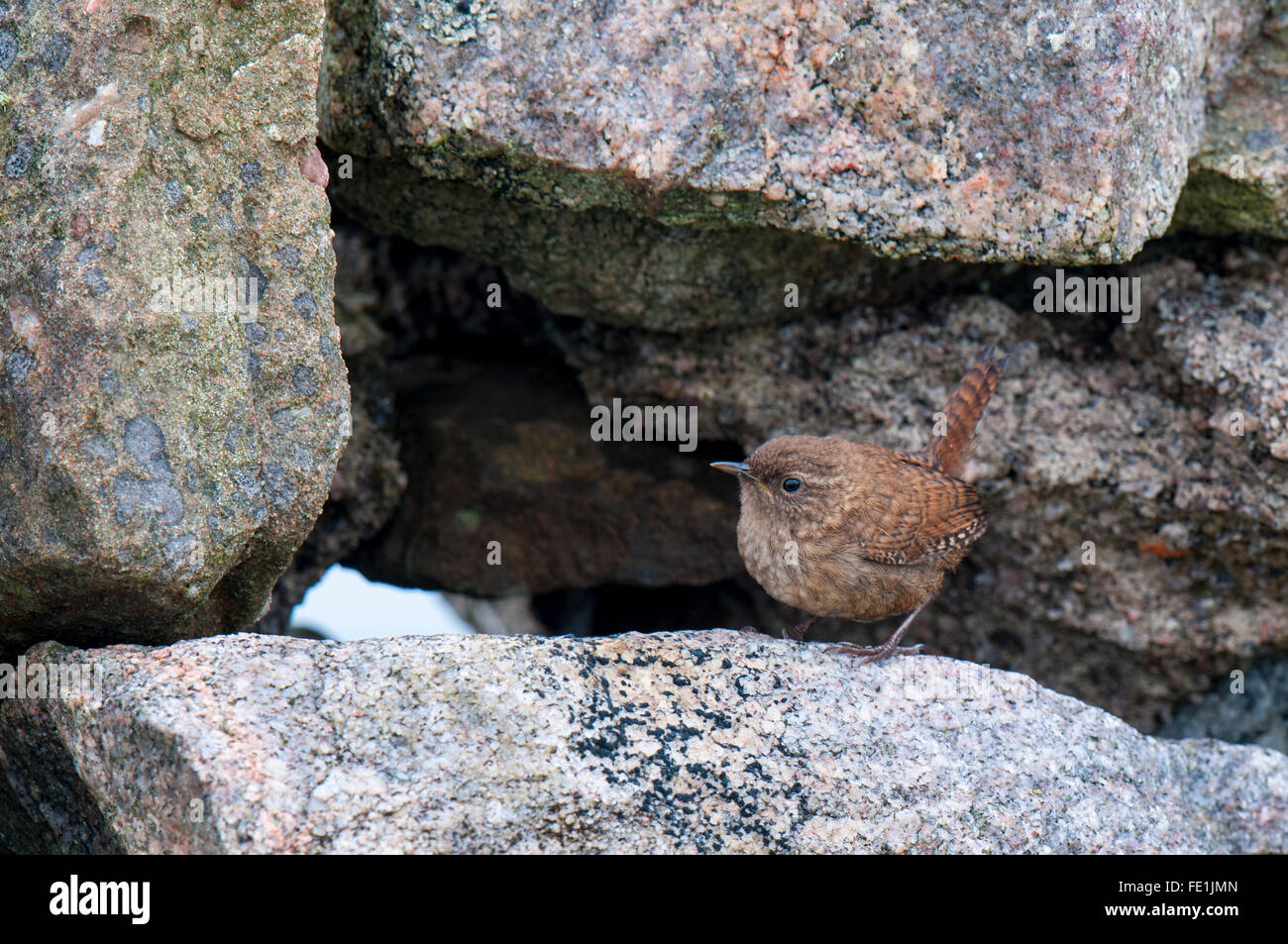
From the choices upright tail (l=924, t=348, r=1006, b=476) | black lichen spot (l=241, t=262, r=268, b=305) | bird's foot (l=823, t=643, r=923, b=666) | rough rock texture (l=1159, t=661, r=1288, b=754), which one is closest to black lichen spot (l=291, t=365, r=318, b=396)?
black lichen spot (l=241, t=262, r=268, b=305)

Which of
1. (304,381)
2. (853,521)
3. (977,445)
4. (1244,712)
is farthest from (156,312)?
(1244,712)

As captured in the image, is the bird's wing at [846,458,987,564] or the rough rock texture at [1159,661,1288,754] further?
the rough rock texture at [1159,661,1288,754]

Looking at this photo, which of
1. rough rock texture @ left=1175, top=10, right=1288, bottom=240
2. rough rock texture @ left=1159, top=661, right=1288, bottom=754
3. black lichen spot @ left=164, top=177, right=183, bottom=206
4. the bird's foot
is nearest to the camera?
black lichen spot @ left=164, top=177, right=183, bottom=206

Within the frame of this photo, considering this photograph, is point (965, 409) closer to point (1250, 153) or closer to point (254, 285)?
point (1250, 153)

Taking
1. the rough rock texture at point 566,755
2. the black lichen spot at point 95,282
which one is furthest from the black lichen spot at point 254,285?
the rough rock texture at point 566,755

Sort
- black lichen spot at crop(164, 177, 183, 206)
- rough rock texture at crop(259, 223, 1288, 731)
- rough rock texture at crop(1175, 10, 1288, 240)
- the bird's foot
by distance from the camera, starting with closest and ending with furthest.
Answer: black lichen spot at crop(164, 177, 183, 206) → the bird's foot → rough rock texture at crop(1175, 10, 1288, 240) → rough rock texture at crop(259, 223, 1288, 731)

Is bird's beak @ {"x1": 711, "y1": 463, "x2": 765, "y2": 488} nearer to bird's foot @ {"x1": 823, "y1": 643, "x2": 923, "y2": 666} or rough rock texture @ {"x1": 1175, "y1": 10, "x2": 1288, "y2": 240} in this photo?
bird's foot @ {"x1": 823, "y1": 643, "x2": 923, "y2": 666}
